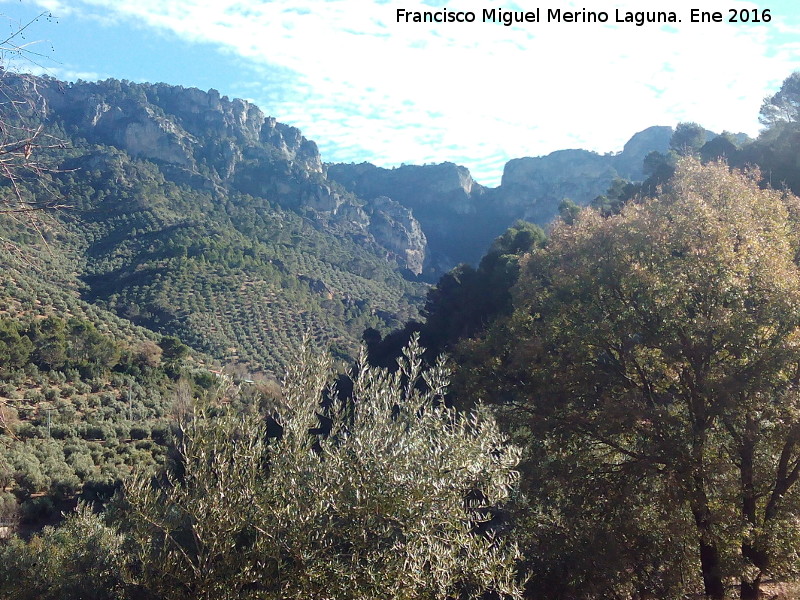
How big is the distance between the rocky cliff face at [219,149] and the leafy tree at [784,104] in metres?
83.4

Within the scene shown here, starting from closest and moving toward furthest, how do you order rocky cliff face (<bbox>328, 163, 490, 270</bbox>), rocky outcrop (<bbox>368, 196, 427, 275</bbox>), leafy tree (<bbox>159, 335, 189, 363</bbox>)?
leafy tree (<bbox>159, 335, 189, 363</bbox>)
rocky outcrop (<bbox>368, 196, 427, 275</bbox>)
rocky cliff face (<bbox>328, 163, 490, 270</bbox>)

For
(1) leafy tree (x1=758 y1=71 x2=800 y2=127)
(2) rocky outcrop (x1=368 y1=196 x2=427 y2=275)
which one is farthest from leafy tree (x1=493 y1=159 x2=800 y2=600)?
(2) rocky outcrop (x1=368 y1=196 x2=427 y2=275)

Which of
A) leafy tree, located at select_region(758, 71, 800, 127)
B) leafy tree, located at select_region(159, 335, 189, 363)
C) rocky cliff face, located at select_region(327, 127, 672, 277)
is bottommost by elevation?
leafy tree, located at select_region(159, 335, 189, 363)

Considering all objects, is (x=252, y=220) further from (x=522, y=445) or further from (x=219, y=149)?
(x=522, y=445)

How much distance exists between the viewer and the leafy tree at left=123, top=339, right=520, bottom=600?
4719mm

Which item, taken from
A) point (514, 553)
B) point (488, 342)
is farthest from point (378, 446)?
point (488, 342)

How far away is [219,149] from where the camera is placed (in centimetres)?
11594

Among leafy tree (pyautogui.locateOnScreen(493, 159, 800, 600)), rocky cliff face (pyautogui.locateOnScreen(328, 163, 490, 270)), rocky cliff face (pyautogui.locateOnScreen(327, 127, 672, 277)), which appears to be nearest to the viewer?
leafy tree (pyautogui.locateOnScreen(493, 159, 800, 600))

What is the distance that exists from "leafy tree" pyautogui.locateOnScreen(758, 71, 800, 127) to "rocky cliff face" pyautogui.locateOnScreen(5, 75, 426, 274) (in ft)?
274

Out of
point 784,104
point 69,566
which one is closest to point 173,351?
point 69,566

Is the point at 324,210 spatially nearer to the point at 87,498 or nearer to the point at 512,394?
the point at 87,498

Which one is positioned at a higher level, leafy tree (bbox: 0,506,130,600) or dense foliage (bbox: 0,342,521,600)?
dense foliage (bbox: 0,342,521,600)

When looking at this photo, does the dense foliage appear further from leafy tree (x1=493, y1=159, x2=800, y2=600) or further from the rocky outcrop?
the rocky outcrop

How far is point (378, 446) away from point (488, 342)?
6.19m
